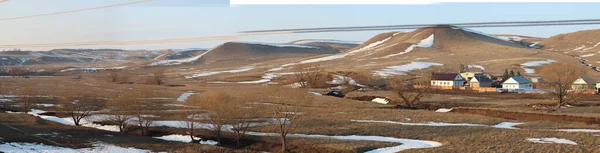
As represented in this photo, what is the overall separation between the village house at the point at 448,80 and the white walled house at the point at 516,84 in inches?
345

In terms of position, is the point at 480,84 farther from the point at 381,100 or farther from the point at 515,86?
the point at 381,100

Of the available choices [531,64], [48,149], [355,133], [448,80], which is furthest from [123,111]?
[531,64]

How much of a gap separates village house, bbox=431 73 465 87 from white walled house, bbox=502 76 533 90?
876 centimetres

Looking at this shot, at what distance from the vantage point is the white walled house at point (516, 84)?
86125 millimetres

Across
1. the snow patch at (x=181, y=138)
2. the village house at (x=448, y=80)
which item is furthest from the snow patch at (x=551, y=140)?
the village house at (x=448, y=80)

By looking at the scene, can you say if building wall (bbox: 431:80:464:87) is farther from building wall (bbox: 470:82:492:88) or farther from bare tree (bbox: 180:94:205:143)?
bare tree (bbox: 180:94:205:143)

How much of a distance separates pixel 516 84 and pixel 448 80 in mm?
12808

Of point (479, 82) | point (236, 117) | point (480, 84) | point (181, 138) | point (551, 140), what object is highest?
point (479, 82)

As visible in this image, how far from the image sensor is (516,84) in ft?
284

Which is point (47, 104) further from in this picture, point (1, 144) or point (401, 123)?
point (401, 123)

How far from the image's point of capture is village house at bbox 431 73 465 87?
93.9m

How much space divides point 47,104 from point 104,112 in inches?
516

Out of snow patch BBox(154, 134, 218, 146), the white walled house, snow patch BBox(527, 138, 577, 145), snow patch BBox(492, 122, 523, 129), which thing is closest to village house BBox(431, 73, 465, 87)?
the white walled house

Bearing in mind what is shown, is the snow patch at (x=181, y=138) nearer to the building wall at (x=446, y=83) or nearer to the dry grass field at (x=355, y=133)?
the dry grass field at (x=355, y=133)
